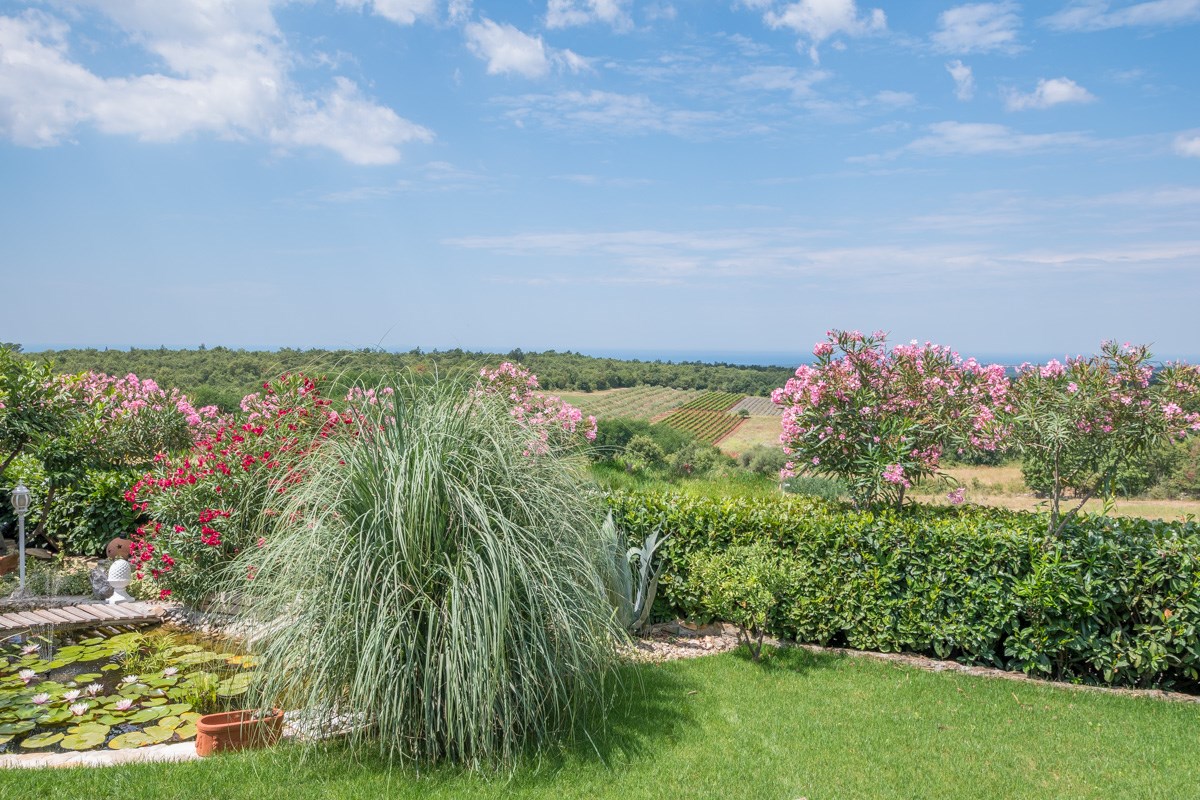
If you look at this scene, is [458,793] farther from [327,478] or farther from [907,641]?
[907,641]

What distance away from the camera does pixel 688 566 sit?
5.50m

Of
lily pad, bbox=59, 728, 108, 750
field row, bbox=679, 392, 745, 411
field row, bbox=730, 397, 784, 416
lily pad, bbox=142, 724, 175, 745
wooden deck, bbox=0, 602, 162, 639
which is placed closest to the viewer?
lily pad, bbox=59, 728, 108, 750

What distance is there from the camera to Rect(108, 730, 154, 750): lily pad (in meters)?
Answer: 3.42

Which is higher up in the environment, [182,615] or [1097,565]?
[1097,565]

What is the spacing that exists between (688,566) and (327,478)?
10.2ft

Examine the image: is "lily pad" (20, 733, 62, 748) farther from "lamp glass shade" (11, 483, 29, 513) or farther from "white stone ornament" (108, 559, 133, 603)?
"lamp glass shade" (11, 483, 29, 513)

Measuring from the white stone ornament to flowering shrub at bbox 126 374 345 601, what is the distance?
0.11 m

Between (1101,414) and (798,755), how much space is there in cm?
346

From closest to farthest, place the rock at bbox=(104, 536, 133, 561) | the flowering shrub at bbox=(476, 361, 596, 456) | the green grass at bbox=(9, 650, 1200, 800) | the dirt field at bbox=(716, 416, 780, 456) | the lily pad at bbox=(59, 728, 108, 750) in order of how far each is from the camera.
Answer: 1. the green grass at bbox=(9, 650, 1200, 800)
2. the lily pad at bbox=(59, 728, 108, 750)
3. the flowering shrub at bbox=(476, 361, 596, 456)
4. the rock at bbox=(104, 536, 133, 561)
5. the dirt field at bbox=(716, 416, 780, 456)

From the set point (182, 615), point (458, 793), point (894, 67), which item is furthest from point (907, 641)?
point (894, 67)

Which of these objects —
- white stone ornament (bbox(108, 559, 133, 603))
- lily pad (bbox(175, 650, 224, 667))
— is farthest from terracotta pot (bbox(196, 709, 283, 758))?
white stone ornament (bbox(108, 559, 133, 603))

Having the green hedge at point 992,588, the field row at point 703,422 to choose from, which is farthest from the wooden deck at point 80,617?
the field row at point 703,422

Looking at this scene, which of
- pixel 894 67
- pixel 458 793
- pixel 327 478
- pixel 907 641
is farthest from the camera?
pixel 894 67

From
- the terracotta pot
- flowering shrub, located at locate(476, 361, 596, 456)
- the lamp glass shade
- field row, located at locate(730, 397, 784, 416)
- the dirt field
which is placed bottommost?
the dirt field
